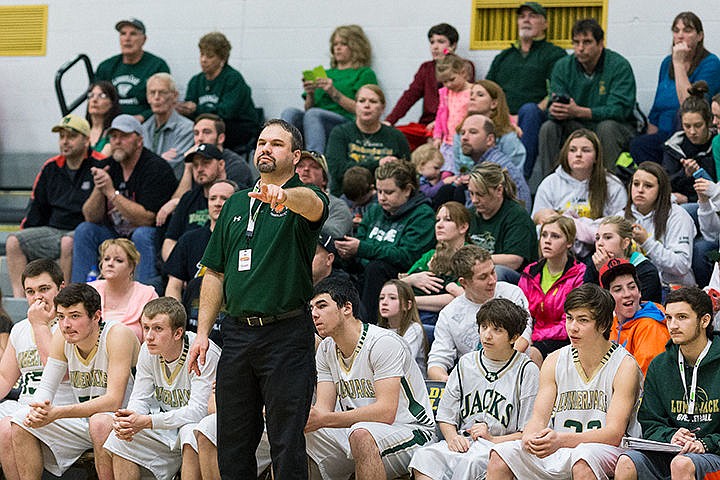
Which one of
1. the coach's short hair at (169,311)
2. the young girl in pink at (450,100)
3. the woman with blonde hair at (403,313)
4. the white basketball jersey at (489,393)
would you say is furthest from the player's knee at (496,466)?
the young girl in pink at (450,100)

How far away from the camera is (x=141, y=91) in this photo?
962 centimetres

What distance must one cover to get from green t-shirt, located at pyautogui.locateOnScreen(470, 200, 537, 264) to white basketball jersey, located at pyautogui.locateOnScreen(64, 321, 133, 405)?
7.83 ft

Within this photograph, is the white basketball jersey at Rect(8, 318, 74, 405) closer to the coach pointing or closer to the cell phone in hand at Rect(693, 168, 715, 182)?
the coach pointing

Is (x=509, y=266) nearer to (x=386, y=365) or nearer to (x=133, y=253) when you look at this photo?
(x=386, y=365)

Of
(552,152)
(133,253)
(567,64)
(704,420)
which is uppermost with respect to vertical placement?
(567,64)

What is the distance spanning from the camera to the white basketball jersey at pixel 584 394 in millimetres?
5047

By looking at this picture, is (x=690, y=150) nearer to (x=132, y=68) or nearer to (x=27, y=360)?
(x=27, y=360)

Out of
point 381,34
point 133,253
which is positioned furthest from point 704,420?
point 381,34

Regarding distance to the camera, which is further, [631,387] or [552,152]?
[552,152]

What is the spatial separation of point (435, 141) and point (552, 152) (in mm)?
943

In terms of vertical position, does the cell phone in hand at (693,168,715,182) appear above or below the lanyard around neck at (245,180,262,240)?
above

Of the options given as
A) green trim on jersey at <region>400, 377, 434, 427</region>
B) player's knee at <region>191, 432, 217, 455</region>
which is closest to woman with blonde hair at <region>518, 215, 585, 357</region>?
green trim on jersey at <region>400, 377, 434, 427</region>

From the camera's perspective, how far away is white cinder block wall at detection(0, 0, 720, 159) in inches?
352

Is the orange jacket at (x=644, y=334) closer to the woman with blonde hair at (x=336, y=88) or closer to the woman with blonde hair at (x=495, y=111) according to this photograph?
the woman with blonde hair at (x=495, y=111)
